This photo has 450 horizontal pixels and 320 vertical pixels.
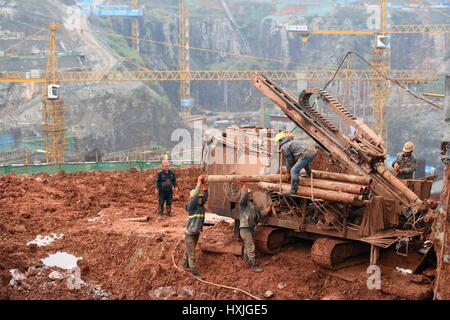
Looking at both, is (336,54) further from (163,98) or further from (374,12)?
(163,98)

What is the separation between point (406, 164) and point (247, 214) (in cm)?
353

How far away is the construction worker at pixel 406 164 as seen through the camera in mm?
11102

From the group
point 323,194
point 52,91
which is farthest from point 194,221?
point 52,91

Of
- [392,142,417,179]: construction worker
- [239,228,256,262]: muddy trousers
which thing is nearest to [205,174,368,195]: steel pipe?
[239,228,256,262]: muddy trousers

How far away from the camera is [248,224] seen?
31.6ft

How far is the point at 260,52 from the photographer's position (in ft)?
376

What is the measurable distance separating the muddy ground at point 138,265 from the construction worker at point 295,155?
148cm

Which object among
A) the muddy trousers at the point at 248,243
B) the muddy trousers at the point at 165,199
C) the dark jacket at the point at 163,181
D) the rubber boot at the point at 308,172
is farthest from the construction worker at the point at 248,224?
the muddy trousers at the point at 165,199

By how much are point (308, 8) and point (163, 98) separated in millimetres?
42486

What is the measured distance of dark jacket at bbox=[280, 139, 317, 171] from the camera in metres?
9.16

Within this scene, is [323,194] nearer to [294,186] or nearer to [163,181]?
[294,186]

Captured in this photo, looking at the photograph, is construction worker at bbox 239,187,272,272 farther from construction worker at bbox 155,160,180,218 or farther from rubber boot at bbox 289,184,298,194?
construction worker at bbox 155,160,180,218

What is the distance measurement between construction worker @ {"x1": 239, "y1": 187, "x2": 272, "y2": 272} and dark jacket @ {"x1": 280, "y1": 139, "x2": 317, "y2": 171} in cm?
88

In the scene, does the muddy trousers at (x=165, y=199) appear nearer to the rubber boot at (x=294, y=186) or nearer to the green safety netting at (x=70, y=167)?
the rubber boot at (x=294, y=186)
